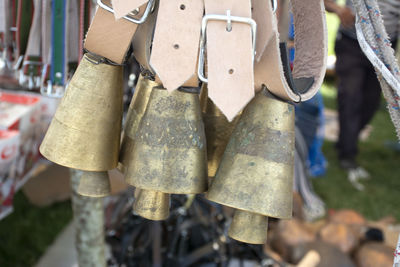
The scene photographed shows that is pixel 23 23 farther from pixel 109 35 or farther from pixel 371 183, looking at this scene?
pixel 371 183

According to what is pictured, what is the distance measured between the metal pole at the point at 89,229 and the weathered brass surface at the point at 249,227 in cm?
70

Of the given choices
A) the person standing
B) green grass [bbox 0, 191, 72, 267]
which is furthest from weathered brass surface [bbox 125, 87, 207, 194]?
the person standing

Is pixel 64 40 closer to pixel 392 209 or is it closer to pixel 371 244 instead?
pixel 371 244

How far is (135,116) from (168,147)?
137mm

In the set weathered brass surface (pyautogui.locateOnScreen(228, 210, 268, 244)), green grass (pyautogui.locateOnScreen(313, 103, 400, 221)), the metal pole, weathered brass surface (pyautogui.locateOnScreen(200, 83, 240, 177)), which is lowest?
green grass (pyautogui.locateOnScreen(313, 103, 400, 221))

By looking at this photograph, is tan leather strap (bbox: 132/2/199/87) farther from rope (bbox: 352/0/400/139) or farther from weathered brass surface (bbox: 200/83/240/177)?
rope (bbox: 352/0/400/139)

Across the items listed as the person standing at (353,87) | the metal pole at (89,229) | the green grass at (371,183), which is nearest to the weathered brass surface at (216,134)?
the metal pole at (89,229)

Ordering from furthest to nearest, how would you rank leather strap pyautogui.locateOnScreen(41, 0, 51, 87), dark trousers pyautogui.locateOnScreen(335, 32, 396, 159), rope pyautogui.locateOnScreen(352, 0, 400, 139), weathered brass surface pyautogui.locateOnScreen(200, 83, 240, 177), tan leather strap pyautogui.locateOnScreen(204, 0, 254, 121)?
1. dark trousers pyautogui.locateOnScreen(335, 32, 396, 159)
2. leather strap pyautogui.locateOnScreen(41, 0, 51, 87)
3. weathered brass surface pyautogui.locateOnScreen(200, 83, 240, 177)
4. rope pyautogui.locateOnScreen(352, 0, 400, 139)
5. tan leather strap pyautogui.locateOnScreen(204, 0, 254, 121)

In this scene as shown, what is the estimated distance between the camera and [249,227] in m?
A: 0.73

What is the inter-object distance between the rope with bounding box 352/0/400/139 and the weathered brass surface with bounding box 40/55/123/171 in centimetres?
44

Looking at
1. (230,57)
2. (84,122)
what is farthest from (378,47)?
(84,122)

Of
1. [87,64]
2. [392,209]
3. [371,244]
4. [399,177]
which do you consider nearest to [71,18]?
[87,64]

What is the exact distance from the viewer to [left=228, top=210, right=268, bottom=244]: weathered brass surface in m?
0.73

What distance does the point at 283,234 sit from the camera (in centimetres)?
180
